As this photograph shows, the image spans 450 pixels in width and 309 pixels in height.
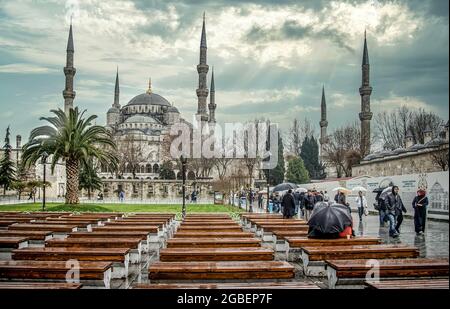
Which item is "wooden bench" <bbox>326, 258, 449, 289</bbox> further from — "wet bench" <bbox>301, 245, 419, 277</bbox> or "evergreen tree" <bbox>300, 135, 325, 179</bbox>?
"evergreen tree" <bbox>300, 135, 325, 179</bbox>

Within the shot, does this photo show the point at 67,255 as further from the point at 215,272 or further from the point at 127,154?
the point at 127,154

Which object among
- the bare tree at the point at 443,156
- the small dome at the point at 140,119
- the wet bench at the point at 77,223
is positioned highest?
→ the small dome at the point at 140,119

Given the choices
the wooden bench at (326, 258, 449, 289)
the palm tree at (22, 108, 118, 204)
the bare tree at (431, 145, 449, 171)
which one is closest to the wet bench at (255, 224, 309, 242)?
the bare tree at (431, 145, 449, 171)

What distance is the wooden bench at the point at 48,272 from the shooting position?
4.32 metres

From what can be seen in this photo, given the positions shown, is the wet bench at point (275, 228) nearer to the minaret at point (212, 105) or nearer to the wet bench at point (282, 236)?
the wet bench at point (282, 236)

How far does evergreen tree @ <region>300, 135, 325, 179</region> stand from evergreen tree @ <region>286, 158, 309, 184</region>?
8463 millimetres

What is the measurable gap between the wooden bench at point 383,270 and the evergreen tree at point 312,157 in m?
55.5

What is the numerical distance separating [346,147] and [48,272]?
53654mm

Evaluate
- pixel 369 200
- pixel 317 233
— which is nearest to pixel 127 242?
pixel 317 233

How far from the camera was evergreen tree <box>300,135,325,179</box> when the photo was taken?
60.0m

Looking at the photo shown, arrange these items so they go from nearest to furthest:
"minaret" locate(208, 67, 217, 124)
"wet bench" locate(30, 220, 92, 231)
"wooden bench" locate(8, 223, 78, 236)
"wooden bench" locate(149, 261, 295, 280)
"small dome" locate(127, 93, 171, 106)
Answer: "wooden bench" locate(149, 261, 295, 280), "wooden bench" locate(8, 223, 78, 236), "wet bench" locate(30, 220, 92, 231), "minaret" locate(208, 67, 217, 124), "small dome" locate(127, 93, 171, 106)

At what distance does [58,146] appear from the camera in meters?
22.0

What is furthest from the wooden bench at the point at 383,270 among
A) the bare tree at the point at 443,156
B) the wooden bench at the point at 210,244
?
the wooden bench at the point at 210,244
